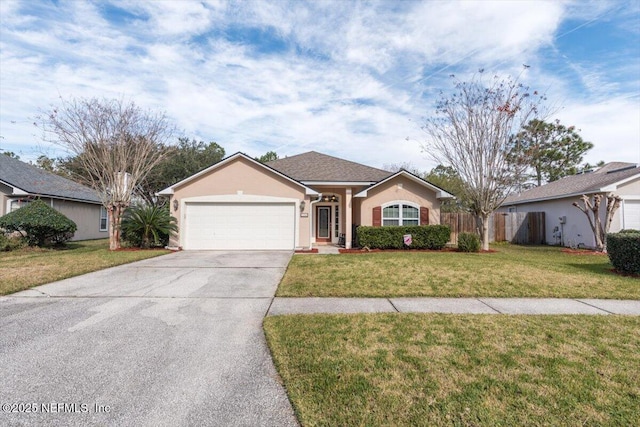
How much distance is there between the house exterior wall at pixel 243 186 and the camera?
13844mm

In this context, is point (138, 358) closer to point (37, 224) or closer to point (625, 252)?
point (625, 252)

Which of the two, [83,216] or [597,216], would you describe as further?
[83,216]

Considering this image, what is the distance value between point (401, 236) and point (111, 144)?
12663 mm

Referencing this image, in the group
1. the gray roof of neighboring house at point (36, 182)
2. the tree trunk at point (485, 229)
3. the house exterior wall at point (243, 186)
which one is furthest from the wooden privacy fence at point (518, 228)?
the gray roof of neighboring house at point (36, 182)

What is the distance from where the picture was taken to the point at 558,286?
695cm

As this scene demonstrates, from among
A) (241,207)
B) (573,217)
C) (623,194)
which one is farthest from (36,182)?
(623,194)

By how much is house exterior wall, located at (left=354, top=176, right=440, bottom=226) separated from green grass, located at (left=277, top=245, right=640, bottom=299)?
567cm

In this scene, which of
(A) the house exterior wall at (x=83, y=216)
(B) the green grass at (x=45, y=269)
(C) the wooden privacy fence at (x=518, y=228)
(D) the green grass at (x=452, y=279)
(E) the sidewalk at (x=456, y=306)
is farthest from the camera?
(C) the wooden privacy fence at (x=518, y=228)

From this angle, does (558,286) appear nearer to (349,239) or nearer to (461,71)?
(349,239)

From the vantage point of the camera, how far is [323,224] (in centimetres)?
1720

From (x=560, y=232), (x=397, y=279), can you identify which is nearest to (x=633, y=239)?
(x=397, y=279)

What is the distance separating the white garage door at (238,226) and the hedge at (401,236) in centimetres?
316

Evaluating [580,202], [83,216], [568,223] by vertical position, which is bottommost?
[568,223]

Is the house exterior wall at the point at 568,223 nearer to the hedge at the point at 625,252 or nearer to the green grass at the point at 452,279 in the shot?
the green grass at the point at 452,279
